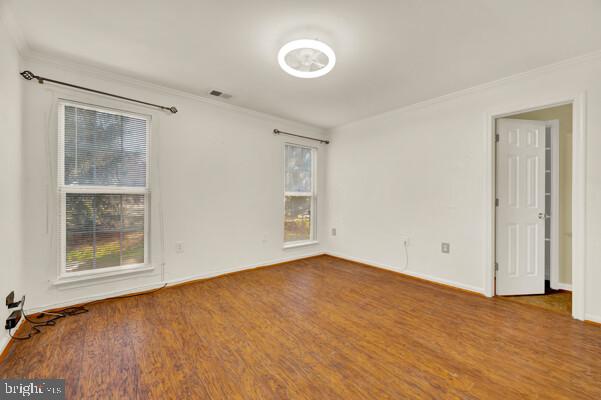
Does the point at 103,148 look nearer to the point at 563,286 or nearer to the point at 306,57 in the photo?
the point at 306,57

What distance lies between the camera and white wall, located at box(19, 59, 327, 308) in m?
2.38

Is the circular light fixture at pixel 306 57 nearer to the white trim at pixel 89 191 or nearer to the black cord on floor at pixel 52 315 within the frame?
the white trim at pixel 89 191

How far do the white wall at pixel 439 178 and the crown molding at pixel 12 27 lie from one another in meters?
4.08

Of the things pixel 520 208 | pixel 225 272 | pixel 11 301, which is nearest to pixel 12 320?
pixel 11 301

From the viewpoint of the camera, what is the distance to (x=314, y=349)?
6.22 ft

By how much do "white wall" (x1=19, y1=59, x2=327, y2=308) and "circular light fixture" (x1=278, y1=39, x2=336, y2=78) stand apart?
1669 millimetres

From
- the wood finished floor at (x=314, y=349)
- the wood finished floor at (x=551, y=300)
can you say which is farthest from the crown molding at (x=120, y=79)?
the wood finished floor at (x=551, y=300)

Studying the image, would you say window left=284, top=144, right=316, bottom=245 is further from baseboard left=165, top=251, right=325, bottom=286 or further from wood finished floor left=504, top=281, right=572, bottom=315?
wood finished floor left=504, top=281, right=572, bottom=315

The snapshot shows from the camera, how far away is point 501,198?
3014mm

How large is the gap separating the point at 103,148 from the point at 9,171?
0.83 m

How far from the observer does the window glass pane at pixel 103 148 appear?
8.43 feet

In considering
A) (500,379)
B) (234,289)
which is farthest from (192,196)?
(500,379)

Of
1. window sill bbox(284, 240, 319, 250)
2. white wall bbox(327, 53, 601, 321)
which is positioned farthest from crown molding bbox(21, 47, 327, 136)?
window sill bbox(284, 240, 319, 250)

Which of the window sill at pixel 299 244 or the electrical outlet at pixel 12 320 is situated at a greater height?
the window sill at pixel 299 244
